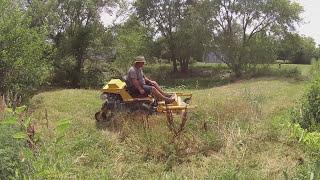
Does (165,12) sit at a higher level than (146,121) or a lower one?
higher

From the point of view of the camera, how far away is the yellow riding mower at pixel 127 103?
375 inches

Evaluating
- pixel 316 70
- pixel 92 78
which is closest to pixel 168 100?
pixel 316 70

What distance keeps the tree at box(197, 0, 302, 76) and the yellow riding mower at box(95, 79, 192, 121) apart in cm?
2264

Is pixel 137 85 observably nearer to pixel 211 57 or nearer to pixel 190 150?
pixel 190 150

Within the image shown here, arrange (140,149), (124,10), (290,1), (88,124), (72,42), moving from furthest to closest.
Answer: (124,10)
(290,1)
(72,42)
(88,124)
(140,149)

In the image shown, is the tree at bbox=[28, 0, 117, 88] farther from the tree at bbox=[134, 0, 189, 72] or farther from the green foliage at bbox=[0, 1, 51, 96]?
the green foliage at bbox=[0, 1, 51, 96]

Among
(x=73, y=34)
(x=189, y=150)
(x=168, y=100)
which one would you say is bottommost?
(x=189, y=150)

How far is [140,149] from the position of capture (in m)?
7.02

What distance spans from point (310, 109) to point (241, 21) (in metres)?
25.2

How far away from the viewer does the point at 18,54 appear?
13.9m

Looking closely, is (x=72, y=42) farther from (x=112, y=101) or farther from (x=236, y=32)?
(x=112, y=101)

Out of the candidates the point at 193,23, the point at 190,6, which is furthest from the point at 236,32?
the point at 190,6

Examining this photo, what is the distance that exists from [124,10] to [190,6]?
5795 mm

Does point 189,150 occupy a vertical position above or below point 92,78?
above
